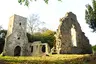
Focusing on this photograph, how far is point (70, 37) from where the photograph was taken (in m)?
28.8

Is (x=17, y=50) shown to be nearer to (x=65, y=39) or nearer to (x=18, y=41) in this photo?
(x=18, y=41)

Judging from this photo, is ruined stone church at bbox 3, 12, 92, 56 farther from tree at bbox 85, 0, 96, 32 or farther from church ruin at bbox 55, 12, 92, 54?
tree at bbox 85, 0, 96, 32

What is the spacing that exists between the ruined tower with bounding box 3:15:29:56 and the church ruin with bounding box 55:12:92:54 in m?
13.5

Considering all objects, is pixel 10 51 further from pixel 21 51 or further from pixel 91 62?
pixel 91 62

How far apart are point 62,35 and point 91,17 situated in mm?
10488

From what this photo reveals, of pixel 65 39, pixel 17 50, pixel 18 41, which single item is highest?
pixel 18 41

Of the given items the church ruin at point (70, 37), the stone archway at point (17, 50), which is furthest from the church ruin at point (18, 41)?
the church ruin at point (70, 37)

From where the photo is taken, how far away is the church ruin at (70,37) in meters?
27.8

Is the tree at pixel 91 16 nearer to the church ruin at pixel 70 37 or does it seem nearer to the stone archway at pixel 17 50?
the church ruin at pixel 70 37

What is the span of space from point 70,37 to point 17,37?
607 inches

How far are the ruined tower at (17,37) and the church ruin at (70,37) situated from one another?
13.5 metres

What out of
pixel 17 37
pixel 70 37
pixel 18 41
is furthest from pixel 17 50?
pixel 70 37

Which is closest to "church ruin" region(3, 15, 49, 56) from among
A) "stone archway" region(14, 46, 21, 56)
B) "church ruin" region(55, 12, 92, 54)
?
"stone archway" region(14, 46, 21, 56)

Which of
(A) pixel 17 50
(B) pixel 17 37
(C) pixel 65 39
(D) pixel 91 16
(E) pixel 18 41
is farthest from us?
(A) pixel 17 50
